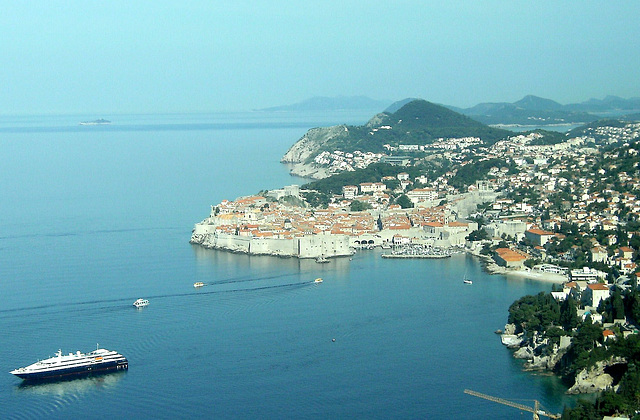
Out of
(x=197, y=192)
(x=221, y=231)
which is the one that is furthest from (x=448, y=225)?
(x=197, y=192)

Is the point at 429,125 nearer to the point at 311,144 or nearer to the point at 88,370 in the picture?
the point at 311,144

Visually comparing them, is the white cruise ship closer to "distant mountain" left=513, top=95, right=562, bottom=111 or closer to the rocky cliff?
the rocky cliff

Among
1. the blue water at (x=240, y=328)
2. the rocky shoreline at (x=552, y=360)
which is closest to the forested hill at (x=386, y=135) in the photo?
the blue water at (x=240, y=328)

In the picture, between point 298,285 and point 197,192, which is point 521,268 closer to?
point 298,285

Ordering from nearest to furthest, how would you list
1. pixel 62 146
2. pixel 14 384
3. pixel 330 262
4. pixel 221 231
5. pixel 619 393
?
pixel 619 393
pixel 14 384
pixel 330 262
pixel 221 231
pixel 62 146

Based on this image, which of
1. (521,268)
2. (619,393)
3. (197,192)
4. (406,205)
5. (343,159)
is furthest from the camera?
(343,159)

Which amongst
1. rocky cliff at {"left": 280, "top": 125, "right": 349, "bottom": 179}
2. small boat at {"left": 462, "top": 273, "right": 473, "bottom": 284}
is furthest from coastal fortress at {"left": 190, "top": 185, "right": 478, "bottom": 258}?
Result: rocky cliff at {"left": 280, "top": 125, "right": 349, "bottom": 179}
